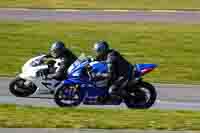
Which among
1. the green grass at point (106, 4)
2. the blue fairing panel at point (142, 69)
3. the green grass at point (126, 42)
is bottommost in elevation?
the green grass at point (106, 4)

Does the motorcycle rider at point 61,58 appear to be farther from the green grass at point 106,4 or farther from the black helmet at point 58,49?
the green grass at point 106,4

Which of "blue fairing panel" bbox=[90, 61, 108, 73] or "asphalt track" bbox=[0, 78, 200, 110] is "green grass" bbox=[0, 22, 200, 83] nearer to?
"asphalt track" bbox=[0, 78, 200, 110]

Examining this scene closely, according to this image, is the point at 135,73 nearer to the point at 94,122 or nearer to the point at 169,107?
the point at 169,107

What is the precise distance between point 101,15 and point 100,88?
20.9 metres

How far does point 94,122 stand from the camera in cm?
1133

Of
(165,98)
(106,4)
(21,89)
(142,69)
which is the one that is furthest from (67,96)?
(106,4)

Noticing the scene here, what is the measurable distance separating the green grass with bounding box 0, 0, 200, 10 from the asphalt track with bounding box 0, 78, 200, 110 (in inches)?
852

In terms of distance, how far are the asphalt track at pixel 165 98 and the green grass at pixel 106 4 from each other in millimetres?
21647

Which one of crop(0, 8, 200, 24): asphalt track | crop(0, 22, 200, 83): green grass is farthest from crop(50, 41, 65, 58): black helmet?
crop(0, 8, 200, 24): asphalt track

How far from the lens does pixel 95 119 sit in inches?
459

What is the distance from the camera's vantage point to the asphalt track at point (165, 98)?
52.6 feet

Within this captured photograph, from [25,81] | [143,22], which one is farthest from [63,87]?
[143,22]

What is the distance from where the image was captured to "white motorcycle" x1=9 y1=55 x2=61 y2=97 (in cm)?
1638

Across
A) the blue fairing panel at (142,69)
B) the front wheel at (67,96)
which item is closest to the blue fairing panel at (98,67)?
the front wheel at (67,96)
